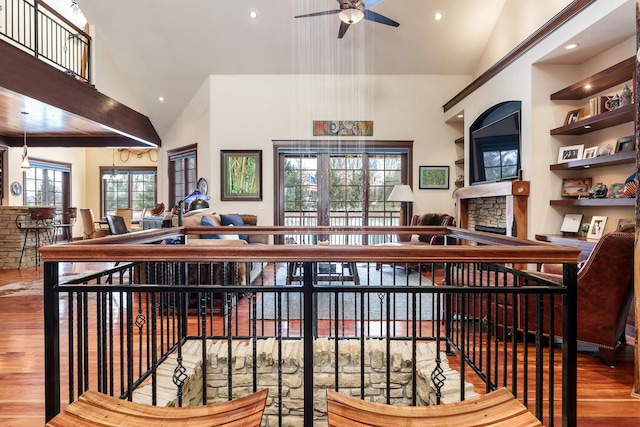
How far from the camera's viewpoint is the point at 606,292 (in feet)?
7.89

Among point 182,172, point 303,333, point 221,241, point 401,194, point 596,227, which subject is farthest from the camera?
point 182,172

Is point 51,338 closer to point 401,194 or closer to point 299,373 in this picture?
point 299,373

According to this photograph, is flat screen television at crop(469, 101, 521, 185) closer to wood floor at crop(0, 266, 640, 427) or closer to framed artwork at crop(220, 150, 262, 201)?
wood floor at crop(0, 266, 640, 427)

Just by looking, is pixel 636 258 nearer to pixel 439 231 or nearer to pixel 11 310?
pixel 439 231

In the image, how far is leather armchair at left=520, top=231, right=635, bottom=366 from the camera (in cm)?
232

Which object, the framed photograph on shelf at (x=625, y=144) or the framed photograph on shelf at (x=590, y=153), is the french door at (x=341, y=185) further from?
the framed photograph on shelf at (x=625, y=144)

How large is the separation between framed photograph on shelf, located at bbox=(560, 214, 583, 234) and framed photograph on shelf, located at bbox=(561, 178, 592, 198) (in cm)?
23

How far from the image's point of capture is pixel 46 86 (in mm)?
4441

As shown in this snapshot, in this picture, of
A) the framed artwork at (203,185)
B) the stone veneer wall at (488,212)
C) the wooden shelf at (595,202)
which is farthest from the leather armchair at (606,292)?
the framed artwork at (203,185)

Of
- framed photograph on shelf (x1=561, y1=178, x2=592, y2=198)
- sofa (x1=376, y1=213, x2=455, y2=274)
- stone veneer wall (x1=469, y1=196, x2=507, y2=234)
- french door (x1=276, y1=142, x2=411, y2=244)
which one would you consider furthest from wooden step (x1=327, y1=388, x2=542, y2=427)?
french door (x1=276, y1=142, x2=411, y2=244)

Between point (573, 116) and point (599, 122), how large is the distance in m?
0.57

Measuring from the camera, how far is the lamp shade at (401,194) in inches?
251

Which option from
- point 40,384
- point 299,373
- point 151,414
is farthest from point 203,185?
point 151,414

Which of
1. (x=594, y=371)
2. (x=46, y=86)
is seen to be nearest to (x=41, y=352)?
(x=46, y=86)
